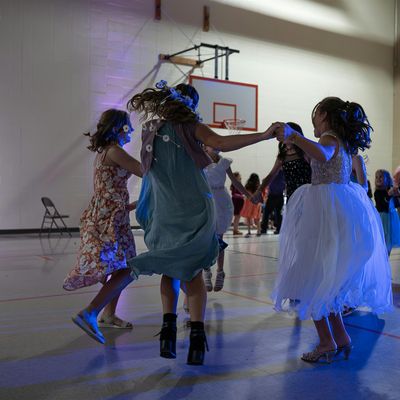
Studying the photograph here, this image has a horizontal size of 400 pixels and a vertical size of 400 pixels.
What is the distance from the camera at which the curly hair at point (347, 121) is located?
240 cm

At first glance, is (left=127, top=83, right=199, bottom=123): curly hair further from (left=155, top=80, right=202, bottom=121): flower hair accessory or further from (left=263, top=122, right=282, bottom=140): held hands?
(left=263, top=122, right=282, bottom=140): held hands

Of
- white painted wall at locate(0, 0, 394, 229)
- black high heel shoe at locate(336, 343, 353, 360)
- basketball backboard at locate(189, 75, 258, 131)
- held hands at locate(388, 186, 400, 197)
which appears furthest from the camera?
basketball backboard at locate(189, 75, 258, 131)

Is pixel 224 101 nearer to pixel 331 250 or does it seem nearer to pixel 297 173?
pixel 297 173

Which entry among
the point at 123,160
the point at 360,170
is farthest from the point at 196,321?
the point at 360,170

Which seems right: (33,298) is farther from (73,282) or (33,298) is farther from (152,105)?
(152,105)

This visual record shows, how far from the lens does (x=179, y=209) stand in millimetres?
2207

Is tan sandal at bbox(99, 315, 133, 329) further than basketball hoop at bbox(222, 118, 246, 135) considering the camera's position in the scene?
No

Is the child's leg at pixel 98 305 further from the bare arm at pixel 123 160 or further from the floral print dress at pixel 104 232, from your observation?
the bare arm at pixel 123 160

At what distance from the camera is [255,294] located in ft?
12.9

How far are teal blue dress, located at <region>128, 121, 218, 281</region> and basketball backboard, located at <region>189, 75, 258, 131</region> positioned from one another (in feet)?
28.9

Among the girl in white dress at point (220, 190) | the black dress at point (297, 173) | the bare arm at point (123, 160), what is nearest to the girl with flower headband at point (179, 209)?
the bare arm at point (123, 160)

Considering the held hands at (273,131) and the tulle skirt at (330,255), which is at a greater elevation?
the held hands at (273,131)

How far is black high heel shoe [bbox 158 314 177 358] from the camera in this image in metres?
2.12

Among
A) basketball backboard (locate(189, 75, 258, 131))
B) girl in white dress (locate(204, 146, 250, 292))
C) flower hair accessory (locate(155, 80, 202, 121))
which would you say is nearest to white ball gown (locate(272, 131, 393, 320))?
flower hair accessory (locate(155, 80, 202, 121))
